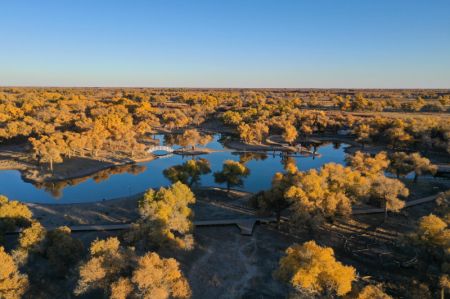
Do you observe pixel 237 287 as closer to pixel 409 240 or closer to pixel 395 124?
pixel 409 240

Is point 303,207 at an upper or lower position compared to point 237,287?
upper

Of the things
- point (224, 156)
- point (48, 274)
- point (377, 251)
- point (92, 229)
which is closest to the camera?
point (48, 274)

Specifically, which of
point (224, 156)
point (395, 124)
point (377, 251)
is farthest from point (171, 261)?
point (395, 124)

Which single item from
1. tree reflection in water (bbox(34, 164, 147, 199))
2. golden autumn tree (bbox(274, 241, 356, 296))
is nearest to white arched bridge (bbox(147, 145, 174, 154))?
tree reflection in water (bbox(34, 164, 147, 199))

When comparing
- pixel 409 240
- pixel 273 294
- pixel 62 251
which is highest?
pixel 409 240

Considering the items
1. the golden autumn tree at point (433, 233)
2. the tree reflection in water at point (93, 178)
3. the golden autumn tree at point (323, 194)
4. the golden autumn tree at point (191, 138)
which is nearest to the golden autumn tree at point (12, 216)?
the tree reflection in water at point (93, 178)

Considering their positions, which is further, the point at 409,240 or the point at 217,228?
the point at 217,228
